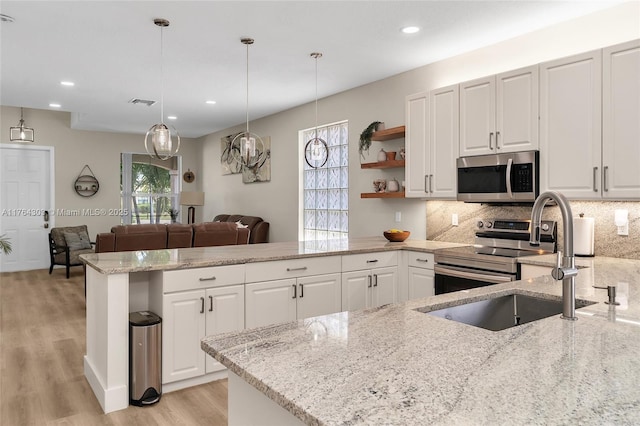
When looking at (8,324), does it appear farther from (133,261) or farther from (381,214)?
(381,214)

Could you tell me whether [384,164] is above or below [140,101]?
below

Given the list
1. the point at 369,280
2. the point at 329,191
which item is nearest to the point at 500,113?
the point at 369,280

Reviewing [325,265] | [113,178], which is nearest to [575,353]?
[325,265]

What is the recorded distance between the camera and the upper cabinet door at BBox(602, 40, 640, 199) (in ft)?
9.16

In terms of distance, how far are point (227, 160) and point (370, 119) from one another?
3954 mm

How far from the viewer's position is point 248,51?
4.18m

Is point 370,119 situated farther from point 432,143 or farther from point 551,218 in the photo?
point 551,218

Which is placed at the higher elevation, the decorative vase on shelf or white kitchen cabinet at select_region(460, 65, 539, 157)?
white kitchen cabinet at select_region(460, 65, 539, 157)

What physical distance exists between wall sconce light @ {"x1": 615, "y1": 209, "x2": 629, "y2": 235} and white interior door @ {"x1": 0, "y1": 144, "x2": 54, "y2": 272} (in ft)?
27.5

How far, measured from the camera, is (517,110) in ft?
11.3

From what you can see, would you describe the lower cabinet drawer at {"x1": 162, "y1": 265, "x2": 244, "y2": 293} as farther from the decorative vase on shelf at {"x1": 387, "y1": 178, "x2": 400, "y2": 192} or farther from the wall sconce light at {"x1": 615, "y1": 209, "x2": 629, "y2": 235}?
the wall sconce light at {"x1": 615, "y1": 209, "x2": 629, "y2": 235}

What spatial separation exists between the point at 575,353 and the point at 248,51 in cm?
379

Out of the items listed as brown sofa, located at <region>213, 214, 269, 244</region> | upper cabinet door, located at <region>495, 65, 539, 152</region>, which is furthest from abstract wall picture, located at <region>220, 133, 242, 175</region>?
upper cabinet door, located at <region>495, 65, 539, 152</region>

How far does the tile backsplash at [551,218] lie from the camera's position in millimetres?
3119
